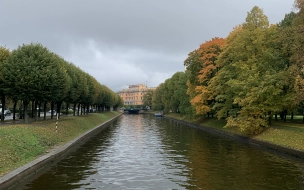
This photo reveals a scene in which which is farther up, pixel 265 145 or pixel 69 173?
pixel 69 173

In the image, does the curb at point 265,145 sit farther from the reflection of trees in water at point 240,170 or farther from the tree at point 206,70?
the tree at point 206,70

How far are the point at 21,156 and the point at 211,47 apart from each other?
3764 centimetres

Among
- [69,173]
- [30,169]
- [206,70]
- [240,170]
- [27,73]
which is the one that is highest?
[206,70]

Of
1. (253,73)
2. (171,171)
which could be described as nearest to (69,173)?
(171,171)

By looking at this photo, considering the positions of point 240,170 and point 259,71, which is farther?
point 259,71

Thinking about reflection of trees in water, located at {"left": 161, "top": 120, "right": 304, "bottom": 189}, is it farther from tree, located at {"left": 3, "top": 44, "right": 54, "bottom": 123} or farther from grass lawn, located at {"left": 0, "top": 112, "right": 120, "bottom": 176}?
tree, located at {"left": 3, "top": 44, "right": 54, "bottom": 123}

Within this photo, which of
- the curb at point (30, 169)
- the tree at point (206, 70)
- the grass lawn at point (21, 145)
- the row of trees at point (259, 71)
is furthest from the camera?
the tree at point (206, 70)

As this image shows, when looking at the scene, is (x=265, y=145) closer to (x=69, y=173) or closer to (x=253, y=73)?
(x=253, y=73)

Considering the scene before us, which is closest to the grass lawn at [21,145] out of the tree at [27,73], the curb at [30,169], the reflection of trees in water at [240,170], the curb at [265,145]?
the curb at [30,169]

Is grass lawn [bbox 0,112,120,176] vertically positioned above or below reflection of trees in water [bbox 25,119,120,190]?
above

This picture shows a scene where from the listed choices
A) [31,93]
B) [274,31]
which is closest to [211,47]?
[274,31]

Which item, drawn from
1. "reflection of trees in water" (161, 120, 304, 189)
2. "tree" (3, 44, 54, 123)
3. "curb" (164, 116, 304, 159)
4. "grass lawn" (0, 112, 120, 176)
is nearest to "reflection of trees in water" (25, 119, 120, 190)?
"grass lawn" (0, 112, 120, 176)

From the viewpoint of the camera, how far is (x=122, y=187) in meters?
12.7

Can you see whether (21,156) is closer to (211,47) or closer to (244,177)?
(244,177)
